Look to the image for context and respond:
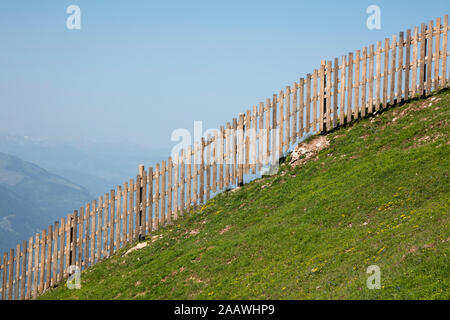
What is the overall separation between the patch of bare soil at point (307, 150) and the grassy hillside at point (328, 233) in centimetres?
33

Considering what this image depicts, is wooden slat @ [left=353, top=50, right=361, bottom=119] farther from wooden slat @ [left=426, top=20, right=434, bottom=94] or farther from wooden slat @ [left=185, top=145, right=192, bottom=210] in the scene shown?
wooden slat @ [left=185, top=145, right=192, bottom=210]

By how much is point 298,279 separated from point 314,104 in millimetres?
8641

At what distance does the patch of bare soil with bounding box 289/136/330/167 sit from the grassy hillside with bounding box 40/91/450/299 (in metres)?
0.33

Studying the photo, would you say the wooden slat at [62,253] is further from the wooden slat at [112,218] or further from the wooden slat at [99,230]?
the wooden slat at [112,218]

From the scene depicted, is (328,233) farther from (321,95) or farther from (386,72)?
(386,72)

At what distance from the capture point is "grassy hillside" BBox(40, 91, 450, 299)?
9008 mm

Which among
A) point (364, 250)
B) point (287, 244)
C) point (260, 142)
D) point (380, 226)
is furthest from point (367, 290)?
point (260, 142)

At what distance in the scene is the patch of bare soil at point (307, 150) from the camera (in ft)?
53.8

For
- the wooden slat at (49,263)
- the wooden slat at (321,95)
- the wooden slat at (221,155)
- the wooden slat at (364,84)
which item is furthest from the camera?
the wooden slat at (49,263)

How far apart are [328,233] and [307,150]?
578 centimetres

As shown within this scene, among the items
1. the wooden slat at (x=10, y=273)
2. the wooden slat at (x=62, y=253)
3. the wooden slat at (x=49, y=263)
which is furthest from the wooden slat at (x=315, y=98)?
the wooden slat at (x=10, y=273)

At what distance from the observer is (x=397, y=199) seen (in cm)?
1142

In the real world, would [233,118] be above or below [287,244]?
above
